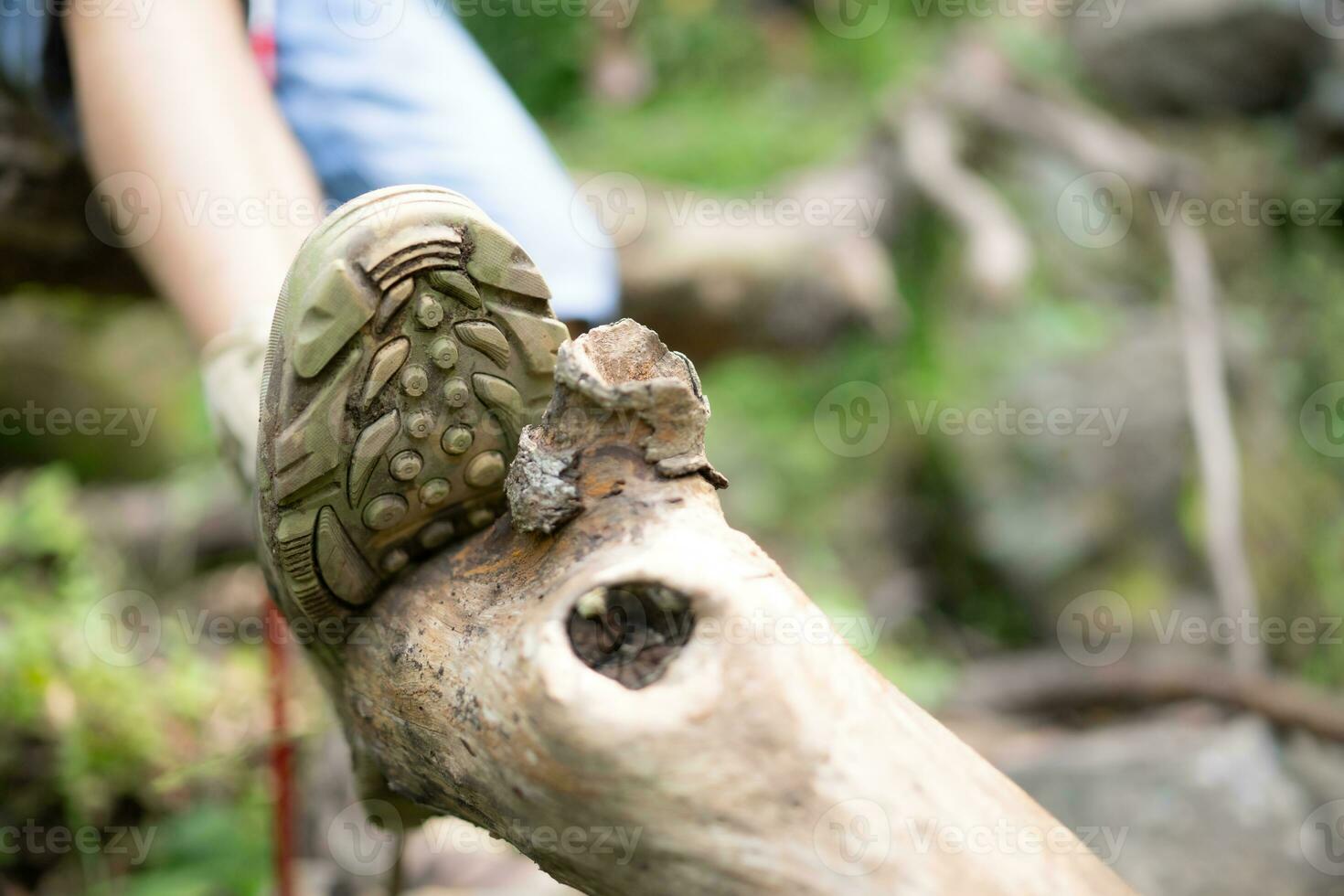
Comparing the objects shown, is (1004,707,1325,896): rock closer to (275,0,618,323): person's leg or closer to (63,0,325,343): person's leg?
(275,0,618,323): person's leg

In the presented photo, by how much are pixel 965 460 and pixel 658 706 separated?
3626mm

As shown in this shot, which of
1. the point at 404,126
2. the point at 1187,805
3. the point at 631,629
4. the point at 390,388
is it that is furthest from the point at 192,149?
the point at 1187,805

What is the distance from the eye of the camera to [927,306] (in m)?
4.04

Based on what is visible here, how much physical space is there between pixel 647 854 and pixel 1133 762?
7.65ft

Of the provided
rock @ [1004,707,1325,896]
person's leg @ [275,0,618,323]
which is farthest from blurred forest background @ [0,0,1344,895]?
person's leg @ [275,0,618,323]

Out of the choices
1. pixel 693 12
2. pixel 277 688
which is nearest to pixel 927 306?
pixel 277 688

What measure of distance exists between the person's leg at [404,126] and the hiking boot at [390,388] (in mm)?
622

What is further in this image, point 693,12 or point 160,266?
point 693,12

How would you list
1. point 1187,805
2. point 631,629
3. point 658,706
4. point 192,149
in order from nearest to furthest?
1. point 658,706
2. point 631,629
3. point 192,149
4. point 1187,805

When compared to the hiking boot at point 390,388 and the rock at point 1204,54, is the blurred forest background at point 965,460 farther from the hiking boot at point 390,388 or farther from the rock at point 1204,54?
the hiking boot at point 390,388

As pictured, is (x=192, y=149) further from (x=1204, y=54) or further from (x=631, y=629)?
(x=1204, y=54)

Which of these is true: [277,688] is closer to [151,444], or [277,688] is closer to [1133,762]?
[1133,762]

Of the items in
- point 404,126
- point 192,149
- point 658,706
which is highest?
point 404,126

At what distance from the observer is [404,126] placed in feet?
5.25
